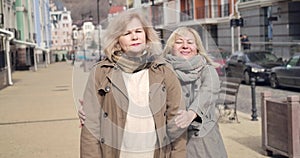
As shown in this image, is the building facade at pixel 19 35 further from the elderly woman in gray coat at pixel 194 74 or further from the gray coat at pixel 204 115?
the elderly woman in gray coat at pixel 194 74

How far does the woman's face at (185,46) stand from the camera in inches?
166

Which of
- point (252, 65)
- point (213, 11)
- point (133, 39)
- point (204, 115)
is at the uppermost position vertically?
point (213, 11)

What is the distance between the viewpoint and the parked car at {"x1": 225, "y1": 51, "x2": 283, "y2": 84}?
75.4 feet

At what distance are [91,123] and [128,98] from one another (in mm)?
293

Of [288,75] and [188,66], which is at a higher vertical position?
[188,66]

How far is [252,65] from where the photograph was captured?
78.1 feet

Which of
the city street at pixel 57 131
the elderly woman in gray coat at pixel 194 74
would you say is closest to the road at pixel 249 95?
the city street at pixel 57 131

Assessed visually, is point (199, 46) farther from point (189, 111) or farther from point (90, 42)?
point (90, 42)

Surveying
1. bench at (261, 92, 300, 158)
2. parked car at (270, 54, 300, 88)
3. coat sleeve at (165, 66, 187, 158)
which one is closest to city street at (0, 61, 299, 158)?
bench at (261, 92, 300, 158)

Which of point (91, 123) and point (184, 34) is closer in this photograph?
point (91, 123)

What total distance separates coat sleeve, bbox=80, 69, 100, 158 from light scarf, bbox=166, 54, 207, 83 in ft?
3.08

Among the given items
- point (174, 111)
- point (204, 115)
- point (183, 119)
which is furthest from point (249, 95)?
point (174, 111)

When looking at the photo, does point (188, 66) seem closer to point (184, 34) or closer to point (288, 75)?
Answer: point (184, 34)

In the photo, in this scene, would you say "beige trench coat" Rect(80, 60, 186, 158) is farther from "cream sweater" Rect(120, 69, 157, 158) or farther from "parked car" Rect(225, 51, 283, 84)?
"parked car" Rect(225, 51, 283, 84)
